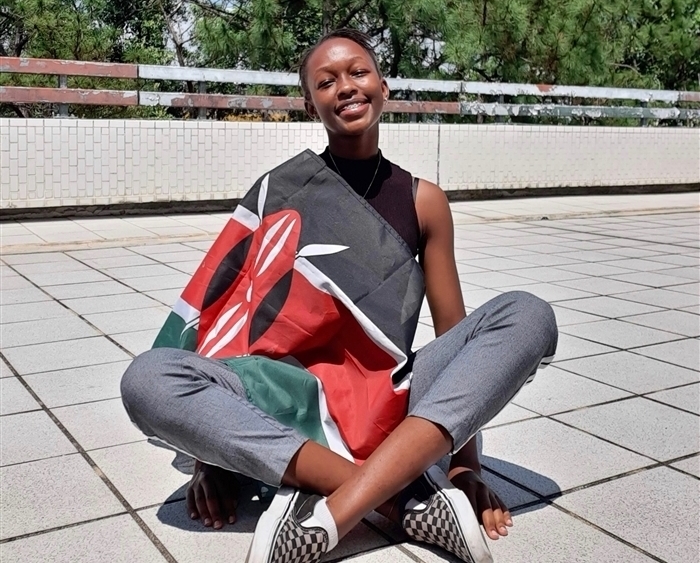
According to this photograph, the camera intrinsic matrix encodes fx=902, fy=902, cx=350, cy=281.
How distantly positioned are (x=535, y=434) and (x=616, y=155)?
8.48 meters

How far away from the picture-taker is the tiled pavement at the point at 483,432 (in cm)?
186

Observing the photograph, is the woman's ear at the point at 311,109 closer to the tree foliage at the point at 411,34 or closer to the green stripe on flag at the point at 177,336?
the green stripe on flag at the point at 177,336

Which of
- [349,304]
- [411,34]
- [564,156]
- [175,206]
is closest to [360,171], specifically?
[349,304]

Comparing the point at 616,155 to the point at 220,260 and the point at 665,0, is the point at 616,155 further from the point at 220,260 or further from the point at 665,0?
the point at 220,260

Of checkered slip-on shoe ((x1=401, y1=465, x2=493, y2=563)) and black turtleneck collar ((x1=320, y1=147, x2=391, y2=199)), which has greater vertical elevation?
black turtleneck collar ((x1=320, y1=147, x2=391, y2=199))

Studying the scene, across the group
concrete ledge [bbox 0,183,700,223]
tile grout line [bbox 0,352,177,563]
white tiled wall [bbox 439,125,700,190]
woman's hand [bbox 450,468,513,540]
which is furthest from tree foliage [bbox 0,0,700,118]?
woman's hand [bbox 450,468,513,540]

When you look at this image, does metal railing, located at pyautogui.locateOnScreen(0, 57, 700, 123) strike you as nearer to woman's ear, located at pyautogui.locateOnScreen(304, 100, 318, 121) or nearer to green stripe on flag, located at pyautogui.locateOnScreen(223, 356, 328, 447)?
woman's ear, located at pyautogui.locateOnScreen(304, 100, 318, 121)

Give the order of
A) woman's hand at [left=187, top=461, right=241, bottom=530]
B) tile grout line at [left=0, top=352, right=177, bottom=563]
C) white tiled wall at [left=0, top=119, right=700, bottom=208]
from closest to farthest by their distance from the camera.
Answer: tile grout line at [left=0, top=352, right=177, bottom=563] < woman's hand at [left=187, top=461, right=241, bottom=530] < white tiled wall at [left=0, top=119, right=700, bottom=208]

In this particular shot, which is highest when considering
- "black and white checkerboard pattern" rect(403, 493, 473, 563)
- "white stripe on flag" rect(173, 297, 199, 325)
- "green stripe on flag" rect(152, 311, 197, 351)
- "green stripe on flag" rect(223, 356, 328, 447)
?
"white stripe on flag" rect(173, 297, 199, 325)

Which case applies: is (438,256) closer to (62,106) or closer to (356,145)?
(356,145)

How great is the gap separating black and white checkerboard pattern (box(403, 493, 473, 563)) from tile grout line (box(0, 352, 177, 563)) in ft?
Answer: 1.56

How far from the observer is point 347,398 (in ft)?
6.40

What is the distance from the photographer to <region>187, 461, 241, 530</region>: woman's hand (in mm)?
1937

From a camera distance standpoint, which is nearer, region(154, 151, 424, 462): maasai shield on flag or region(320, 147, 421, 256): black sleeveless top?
region(154, 151, 424, 462): maasai shield on flag
